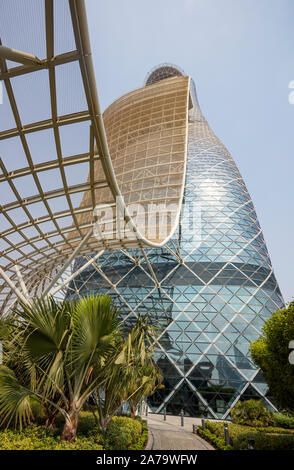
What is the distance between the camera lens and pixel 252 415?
1501 centimetres

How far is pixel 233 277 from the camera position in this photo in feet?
78.6

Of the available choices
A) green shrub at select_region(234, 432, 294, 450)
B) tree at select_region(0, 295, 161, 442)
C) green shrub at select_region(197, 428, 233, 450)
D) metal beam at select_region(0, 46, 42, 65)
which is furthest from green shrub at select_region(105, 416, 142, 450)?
metal beam at select_region(0, 46, 42, 65)

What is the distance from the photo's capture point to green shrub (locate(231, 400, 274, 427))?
14820mm

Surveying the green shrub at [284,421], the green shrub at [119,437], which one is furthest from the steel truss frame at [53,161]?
the green shrub at [284,421]

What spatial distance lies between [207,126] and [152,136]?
22.3 metres

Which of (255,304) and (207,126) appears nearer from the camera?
(255,304)

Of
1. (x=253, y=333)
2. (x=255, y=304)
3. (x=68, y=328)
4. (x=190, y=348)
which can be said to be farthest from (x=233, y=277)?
(x=68, y=328)

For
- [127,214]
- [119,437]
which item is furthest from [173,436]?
[127,214]

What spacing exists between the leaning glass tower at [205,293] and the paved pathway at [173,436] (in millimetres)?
2381

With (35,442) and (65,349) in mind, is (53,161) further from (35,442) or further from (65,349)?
(35,442)

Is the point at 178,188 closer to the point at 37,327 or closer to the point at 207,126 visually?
the point at 37,327

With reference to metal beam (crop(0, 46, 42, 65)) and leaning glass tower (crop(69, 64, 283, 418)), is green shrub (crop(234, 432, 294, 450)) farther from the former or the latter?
metal beam (crop(0, 46, 42, 65))

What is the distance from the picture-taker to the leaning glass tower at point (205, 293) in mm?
19219

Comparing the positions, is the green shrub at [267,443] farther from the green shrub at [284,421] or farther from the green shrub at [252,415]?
the green shrub at [284,421]
